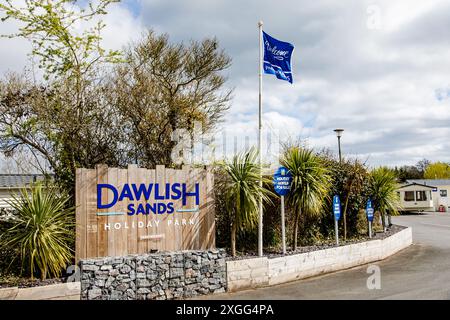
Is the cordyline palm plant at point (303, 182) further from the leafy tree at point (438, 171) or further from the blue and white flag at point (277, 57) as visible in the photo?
the leafy tree at point (438, 171)

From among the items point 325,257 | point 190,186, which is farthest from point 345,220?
point 190,186

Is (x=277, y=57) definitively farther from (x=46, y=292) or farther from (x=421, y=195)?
(x=421, y=195)

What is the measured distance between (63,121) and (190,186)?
139 inches

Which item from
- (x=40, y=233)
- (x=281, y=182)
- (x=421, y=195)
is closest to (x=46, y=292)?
(x=40, y=233)

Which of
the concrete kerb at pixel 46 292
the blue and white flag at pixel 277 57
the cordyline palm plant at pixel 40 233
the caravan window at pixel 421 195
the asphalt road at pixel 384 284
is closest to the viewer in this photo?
the concrete kerb at pixel 46 292

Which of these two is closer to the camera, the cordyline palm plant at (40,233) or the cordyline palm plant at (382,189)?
the cordyline palm plant at (40,233)

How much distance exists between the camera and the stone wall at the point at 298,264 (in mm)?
8703

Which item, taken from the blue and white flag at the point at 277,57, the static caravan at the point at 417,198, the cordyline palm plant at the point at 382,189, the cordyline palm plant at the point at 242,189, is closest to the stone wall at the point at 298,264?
the cordyline palm plant at the point at 242,189

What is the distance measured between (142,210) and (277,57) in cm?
508

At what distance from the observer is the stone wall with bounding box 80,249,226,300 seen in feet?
23.7

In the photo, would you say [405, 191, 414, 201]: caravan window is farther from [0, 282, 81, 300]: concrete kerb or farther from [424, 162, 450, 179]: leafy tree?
[424, 162, 450, 179]: leafy tree

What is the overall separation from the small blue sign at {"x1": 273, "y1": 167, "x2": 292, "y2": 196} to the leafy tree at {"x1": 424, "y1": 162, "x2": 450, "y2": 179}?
70441 mm

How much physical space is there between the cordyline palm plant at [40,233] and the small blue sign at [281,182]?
4831mm

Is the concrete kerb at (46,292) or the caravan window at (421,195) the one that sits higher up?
the caravan window at (421,195)
